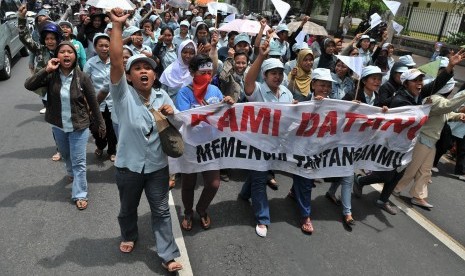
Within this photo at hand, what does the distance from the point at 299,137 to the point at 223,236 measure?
51.2 inches

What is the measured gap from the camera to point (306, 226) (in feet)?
13.3

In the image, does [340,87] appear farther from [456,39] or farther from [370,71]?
[456,39]

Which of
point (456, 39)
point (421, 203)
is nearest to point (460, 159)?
point (421, 203)

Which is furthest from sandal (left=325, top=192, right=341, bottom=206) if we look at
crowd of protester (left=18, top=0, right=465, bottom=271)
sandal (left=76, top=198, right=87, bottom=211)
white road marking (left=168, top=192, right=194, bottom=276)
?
sandal (left=76, top=198, right=87, bottom=211)

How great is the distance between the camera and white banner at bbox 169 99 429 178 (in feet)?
12.2

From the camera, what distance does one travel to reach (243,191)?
457 cm

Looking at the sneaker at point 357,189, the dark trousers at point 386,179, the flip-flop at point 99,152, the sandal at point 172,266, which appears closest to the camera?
the sandal at point 172,266

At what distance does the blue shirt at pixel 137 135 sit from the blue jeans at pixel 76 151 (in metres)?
1.24

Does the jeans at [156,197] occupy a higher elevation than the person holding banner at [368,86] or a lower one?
lower

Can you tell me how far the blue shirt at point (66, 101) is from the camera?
12.8 ft

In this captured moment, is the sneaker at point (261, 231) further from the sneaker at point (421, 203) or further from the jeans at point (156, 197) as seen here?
the sneaker at point (421, 203)

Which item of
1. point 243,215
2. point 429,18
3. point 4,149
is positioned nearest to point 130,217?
point 243,215

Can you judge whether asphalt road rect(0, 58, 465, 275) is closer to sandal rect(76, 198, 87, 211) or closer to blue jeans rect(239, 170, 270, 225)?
sandal rect(76, 198, 87, 211)

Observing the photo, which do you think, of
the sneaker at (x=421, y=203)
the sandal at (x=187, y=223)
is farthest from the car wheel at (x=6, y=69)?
the sneaker at (x=421, y=203)
